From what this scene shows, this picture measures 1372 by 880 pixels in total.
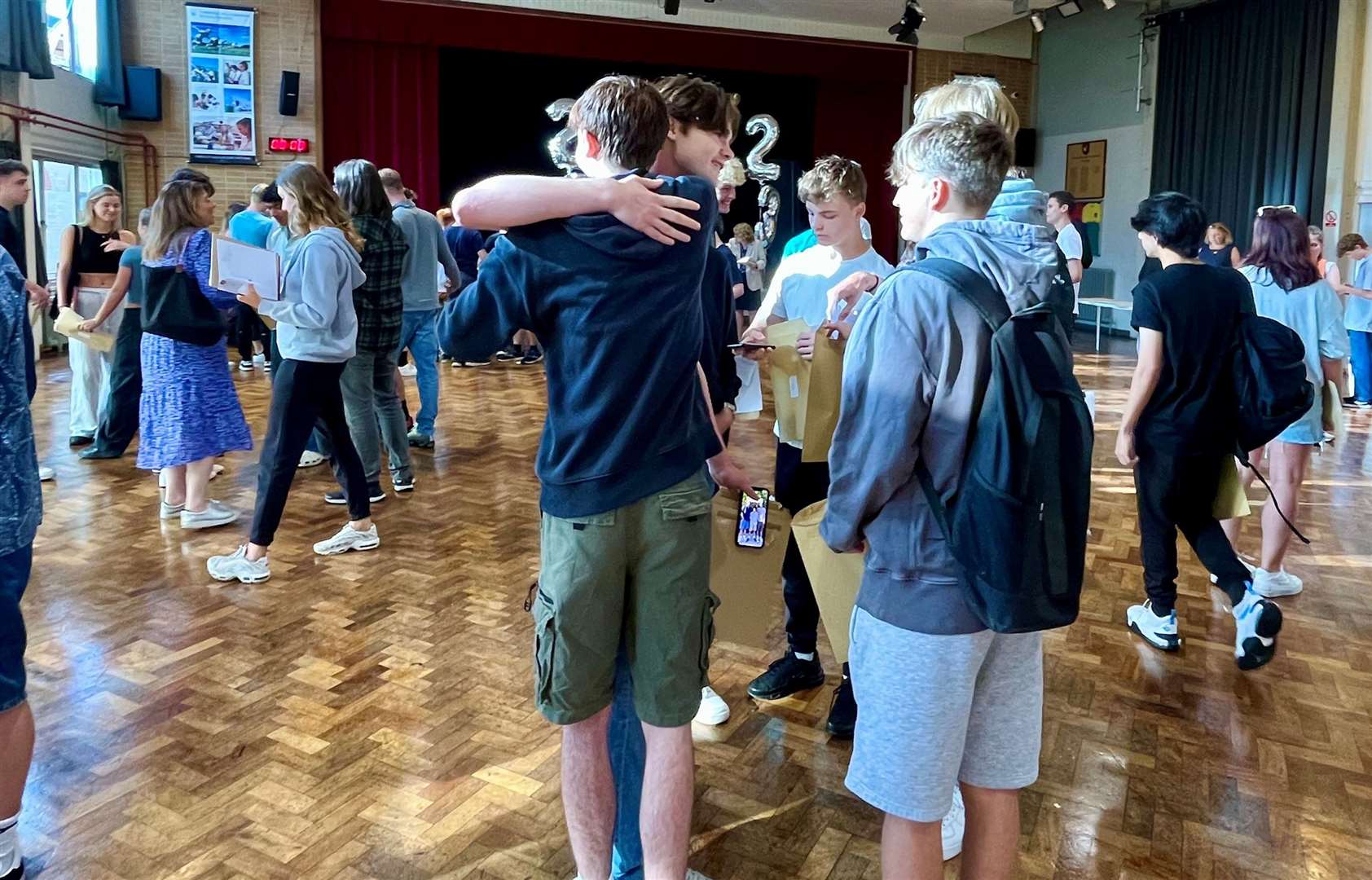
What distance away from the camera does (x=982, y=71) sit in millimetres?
15258

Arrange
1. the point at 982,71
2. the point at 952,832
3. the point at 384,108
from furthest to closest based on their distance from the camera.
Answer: the point at 982,71, the point at 384,108, the point at 952,832

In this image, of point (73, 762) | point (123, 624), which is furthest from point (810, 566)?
point (123, 624)

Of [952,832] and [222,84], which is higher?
[222,84]

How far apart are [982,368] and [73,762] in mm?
2213

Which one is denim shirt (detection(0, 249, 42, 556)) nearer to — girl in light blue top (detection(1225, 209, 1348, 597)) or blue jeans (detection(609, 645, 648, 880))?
blue jeans (detection(609, 645, 648, 880))

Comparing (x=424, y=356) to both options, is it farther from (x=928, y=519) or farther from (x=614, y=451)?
(x=928, y=519)

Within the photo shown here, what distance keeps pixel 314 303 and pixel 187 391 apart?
38.9 inches

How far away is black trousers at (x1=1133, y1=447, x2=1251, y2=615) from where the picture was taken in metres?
3.06

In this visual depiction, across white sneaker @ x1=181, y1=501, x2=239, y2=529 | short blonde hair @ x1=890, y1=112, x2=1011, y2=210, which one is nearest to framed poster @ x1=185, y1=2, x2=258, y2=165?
white sneaker @ x1=181, y1=501, x2=239, y2=529

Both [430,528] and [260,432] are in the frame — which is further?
[260,432]

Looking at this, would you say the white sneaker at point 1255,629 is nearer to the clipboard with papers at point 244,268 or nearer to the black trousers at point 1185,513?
the black trousers at point 1185,513

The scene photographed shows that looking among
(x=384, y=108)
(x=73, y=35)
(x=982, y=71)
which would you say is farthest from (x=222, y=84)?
(x=982, y=71)

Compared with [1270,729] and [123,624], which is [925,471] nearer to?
[1270,729]

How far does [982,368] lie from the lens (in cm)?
145
